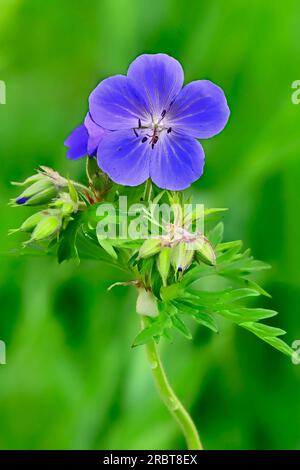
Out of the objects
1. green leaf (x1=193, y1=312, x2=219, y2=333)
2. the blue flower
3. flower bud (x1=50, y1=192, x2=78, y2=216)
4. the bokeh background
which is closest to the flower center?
the blue flower

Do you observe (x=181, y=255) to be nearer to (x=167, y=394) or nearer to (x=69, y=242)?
(x=69, y=242)

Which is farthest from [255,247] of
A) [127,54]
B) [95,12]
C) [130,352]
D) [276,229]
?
[95,12]

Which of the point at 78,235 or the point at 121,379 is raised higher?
the point at 78,235

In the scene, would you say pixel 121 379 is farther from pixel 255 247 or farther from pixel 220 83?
pixel 220 83

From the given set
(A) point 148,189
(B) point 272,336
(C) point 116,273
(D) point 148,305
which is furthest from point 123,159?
(C) point 116,273

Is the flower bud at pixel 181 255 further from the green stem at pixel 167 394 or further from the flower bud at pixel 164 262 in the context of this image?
the green stem at pixel 167 394
